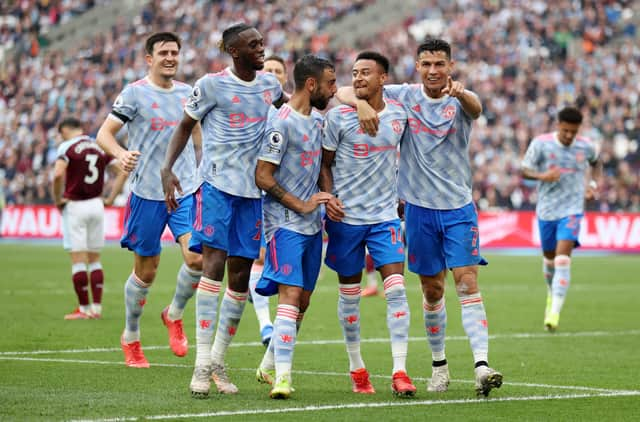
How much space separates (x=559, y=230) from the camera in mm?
14750

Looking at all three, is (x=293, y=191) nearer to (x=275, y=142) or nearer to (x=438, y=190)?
(x=275, y=142)

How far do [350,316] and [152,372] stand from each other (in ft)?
6.29

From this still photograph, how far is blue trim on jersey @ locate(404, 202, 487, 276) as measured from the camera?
344 inches

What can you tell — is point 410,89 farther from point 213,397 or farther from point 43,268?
point 43,268

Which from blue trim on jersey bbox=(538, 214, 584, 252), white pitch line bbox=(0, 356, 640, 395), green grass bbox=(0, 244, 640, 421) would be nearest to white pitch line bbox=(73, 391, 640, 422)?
green grass bbox=(0, 244, 640, 421)

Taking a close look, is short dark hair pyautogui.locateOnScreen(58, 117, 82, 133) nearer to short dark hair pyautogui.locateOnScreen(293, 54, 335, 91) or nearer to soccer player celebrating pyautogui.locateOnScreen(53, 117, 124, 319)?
soccer player celebrating pyautogui.locateOnScreen(53, 117, 124, 319)

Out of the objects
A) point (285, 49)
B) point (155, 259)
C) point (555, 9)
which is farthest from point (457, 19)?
point (155, 259)

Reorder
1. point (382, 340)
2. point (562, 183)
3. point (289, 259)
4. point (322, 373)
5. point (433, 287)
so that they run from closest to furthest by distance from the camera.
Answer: point (289, 259)
point (433, 287)
point (322, 373)
point (382, 340)
point (562, 183)

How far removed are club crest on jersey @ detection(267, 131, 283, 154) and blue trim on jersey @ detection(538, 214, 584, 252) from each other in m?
7.22

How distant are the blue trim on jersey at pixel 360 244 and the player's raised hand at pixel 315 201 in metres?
0.28

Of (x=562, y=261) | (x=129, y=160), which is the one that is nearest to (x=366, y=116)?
(x=129, y=160)

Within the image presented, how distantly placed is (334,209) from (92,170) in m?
7.56

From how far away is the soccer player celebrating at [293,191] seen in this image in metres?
8.21

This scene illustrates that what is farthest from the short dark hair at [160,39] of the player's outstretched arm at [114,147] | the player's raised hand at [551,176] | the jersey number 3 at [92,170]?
the player's raised hand at [551,176]
